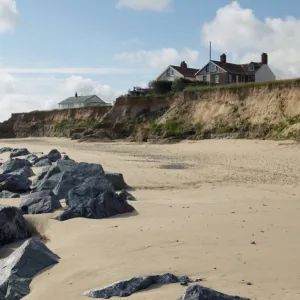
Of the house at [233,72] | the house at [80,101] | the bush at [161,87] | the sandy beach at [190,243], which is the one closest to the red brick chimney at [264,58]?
the house at [233,72]

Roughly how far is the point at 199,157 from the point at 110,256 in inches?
643

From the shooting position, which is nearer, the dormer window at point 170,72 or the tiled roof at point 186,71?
the tiled roof at point 186,71

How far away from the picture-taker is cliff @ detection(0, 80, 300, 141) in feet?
97.7

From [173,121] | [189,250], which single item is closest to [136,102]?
[173,121]

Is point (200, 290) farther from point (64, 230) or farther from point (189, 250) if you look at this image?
point (64, 230)

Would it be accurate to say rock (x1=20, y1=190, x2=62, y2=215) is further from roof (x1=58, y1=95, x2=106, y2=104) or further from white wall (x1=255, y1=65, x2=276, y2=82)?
roof (x1=58, y1=95, x2=106, y2=104)

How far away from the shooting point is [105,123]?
42.9 metres

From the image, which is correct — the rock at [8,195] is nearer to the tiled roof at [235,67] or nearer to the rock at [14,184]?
the rock at [14,184]

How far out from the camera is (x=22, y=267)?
5504mm

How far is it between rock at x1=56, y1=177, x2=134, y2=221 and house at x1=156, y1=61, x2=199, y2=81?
62637 mm

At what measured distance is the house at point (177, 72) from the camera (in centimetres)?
7081

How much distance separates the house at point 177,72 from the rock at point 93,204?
A: 6264 centimetres

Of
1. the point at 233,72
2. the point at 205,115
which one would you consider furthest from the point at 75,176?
the point at 233,72

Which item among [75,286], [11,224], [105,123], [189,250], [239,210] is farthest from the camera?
[105,123]
